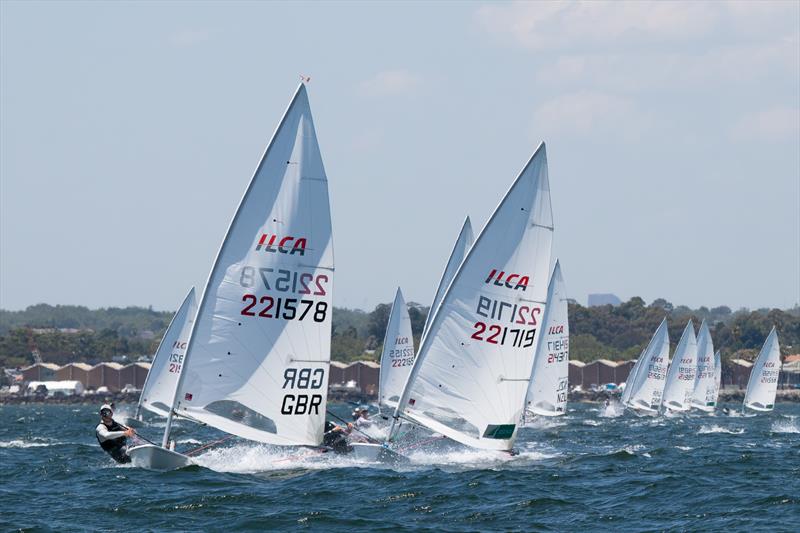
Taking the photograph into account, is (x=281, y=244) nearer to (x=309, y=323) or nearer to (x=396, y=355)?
(x=309, y=323)

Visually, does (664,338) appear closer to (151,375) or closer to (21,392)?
(151,375)

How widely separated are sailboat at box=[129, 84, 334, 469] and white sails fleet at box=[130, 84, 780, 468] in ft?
0.07

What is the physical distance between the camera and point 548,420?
221ft

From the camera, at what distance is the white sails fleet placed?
26.8 meters

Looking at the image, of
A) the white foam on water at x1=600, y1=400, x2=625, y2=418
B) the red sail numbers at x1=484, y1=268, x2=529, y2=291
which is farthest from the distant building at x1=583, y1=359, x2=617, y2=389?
the red sail numbers at x1=484, y1=268, x2=529, y2=291

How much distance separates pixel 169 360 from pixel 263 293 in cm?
2623

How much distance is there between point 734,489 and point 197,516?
36.7 ft

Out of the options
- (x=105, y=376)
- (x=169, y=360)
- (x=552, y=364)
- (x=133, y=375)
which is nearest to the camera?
(x=169, y=360)

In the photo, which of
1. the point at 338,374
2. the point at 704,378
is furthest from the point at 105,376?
the point at 704,378

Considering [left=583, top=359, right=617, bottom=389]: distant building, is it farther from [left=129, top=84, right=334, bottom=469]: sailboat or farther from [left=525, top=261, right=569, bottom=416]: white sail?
[left=129, top=84, right=334, bottom=469]: sailboat

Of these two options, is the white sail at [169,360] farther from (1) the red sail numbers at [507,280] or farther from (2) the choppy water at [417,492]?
(1) the red sail numbers at [507,280]

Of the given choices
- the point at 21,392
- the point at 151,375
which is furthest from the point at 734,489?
the point at 21,392

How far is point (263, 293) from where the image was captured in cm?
2700

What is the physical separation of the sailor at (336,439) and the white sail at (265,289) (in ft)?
12.6
